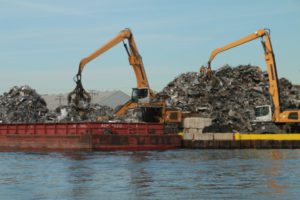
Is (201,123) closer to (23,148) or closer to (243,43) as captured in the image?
(243,43)

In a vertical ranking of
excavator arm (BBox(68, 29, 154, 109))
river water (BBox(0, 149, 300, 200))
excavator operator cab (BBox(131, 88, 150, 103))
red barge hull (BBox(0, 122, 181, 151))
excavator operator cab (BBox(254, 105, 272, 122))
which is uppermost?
excavator arm (BBox(68, 29, 154, 109))

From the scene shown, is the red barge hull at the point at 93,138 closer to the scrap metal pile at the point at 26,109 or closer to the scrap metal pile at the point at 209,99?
the scrap metal pile at the point at 209,99

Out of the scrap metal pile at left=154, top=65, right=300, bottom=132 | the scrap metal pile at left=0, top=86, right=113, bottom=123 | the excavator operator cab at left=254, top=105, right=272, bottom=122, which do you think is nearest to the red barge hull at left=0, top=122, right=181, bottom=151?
the excavator operator cab at left=254, top=105, right=272, bottom=122

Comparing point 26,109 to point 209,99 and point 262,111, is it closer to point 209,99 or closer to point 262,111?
point 209,99

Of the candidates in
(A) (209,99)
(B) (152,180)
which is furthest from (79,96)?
(B) (152,180)

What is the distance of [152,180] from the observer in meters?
23.3

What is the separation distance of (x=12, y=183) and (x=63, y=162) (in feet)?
35.9

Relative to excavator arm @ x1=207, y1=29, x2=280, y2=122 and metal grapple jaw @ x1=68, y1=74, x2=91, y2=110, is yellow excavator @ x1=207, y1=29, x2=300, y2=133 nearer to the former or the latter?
excavator arm @ x1=207, y1=29, x2=280, y2=122

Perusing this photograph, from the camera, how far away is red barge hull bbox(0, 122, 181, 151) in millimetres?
44594

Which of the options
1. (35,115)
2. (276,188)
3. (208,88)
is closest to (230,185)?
(276,188)

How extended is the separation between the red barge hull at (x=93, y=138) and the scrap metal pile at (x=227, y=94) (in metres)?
14.3

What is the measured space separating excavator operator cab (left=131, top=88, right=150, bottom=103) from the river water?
750 inches

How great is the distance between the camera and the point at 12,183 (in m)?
22.8

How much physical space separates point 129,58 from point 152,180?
37.7 metres
